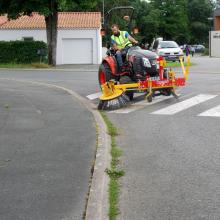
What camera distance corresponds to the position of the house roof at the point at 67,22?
45691 millimetres

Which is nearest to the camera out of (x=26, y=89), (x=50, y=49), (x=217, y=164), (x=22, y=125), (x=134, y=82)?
(x=217, y=164)

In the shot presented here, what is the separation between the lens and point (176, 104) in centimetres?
1484

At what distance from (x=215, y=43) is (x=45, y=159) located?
54.9 m

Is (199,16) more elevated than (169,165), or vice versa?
(199,16)

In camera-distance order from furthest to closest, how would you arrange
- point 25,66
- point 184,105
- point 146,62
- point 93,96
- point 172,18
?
point 172,18
point 25,66
point 93,96
point 146,62
point 184,105

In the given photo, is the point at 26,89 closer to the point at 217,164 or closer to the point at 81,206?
the point at 217,164

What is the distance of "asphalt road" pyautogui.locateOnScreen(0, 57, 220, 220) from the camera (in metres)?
6.11

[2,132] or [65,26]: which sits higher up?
[65,26]

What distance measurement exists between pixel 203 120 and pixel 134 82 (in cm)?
362

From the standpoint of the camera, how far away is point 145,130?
1118 centimetres

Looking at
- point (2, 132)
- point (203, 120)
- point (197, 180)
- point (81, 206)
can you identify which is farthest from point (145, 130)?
point (81, 206)

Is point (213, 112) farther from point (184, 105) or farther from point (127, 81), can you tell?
point (127, 81)

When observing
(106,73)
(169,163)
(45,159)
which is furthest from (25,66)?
(169,163)

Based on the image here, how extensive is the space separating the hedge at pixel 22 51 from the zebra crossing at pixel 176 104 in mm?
25162
